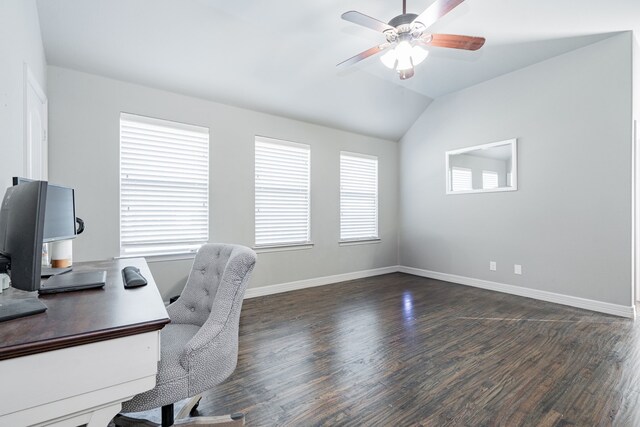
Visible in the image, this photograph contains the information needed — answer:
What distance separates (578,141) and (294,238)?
375cm

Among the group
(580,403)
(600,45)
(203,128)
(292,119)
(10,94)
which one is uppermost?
(600,45)

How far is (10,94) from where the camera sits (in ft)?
5.49

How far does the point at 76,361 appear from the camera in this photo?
83cm

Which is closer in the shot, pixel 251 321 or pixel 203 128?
pixel 251 321

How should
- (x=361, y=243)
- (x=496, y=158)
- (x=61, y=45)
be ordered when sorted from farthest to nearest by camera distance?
(x=361, y=243), (x=496, y=158), (x=61, y=45)

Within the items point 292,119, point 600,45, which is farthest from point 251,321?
point 600,45

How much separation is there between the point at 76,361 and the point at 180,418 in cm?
106

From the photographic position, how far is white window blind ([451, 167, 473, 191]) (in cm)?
470

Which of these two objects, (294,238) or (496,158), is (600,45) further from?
(294,238)

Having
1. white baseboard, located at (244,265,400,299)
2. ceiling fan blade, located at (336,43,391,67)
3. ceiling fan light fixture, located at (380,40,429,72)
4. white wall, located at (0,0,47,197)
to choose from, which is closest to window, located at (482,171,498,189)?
white baseboard, located at (244,265,400,299)

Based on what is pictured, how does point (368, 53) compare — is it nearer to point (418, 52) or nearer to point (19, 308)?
point (418, 52)

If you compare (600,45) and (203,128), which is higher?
(600,45)

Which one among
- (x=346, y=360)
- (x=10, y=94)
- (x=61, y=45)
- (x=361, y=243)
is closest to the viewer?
(x=10, y=94)

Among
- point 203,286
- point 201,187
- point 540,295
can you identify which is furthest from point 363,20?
point 540,295
